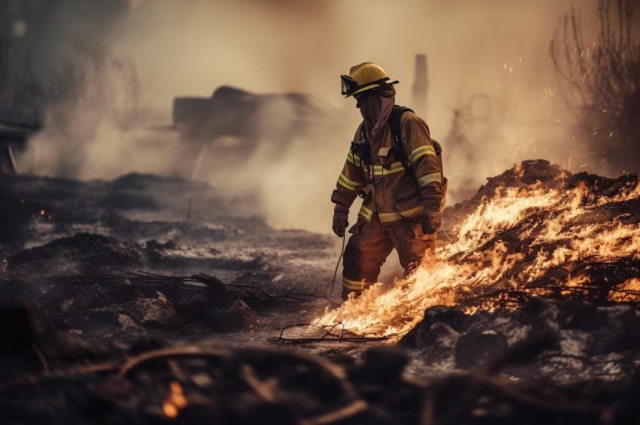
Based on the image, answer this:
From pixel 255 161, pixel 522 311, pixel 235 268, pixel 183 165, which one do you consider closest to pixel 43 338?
pixel 522 311

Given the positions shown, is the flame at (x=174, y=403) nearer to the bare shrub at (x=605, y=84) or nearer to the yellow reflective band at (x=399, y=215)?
the yellow reflective band at (x=399, y=215)

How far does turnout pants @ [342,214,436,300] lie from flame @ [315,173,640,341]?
11 centimetres

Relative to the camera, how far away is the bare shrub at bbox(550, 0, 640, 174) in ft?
52.1

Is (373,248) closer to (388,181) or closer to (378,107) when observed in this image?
(388,181)

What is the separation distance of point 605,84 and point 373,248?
43.7 feet

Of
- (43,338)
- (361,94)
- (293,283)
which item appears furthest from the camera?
(293,283)

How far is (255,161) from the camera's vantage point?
29438 mm

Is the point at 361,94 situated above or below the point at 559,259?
above

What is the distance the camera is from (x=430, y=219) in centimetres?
555

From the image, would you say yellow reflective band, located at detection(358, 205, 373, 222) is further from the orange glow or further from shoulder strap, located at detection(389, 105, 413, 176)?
the orange glow

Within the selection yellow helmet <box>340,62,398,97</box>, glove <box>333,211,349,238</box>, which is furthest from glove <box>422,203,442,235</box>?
yellow helmet <box>340,62,398,97</box>

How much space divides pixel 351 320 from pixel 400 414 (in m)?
3.30

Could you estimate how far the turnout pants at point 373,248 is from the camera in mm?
5910

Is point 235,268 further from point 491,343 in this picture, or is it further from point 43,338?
point 43,338
